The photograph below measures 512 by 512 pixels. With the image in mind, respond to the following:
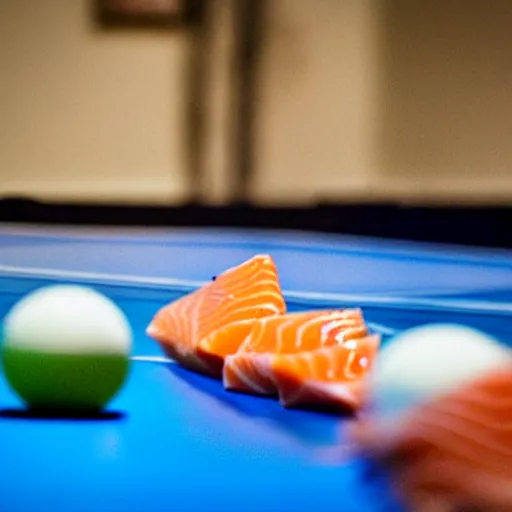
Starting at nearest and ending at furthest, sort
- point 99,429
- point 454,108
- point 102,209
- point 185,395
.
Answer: point 99,429 < point 185,395 < point 102,209 < point 454,108

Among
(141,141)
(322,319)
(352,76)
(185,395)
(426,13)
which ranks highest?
(426,13)

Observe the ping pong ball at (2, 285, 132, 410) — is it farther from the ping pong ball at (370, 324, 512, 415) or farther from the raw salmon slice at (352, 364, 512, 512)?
the raw salmon slice at (352, 364, 512, 512)

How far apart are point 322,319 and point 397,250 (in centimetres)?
95

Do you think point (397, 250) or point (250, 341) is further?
point (397, 250)

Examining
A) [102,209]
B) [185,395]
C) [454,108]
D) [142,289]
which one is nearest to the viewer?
[185,395]

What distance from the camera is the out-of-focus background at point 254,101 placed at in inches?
164

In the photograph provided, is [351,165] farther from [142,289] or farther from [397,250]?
[142,289]

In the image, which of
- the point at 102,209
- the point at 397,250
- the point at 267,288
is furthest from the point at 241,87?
the point at 267,288

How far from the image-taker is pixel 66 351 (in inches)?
67.2

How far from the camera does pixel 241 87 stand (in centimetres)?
425

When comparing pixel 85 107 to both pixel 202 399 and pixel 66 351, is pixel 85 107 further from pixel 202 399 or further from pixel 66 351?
pixel 66 351

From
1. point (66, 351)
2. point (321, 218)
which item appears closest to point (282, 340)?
point (66, 351)

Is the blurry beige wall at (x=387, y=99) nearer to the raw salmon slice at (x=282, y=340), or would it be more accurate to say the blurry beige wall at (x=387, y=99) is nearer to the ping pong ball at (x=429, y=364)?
the raw salmon slice at (x=282, y=340)

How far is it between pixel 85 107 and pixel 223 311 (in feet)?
7.28
